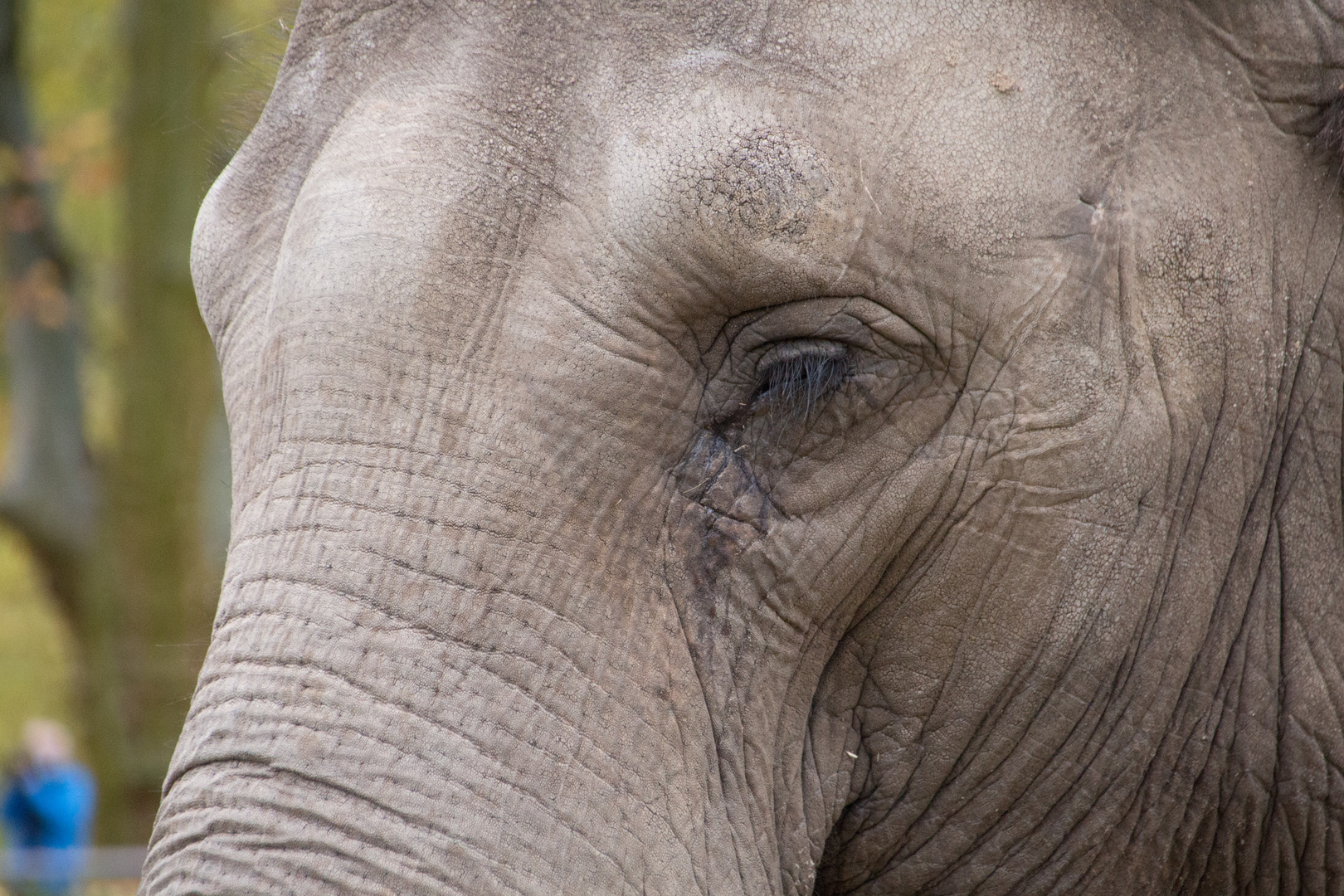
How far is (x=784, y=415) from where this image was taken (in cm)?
225

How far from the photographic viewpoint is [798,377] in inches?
88.4

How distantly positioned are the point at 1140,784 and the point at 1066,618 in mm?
330

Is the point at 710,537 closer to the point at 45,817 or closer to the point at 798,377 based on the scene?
the point at 798,377

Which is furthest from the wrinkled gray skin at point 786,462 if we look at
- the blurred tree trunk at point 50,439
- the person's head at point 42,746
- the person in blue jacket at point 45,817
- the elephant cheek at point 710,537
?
the blurred tree trunk at point 50,439

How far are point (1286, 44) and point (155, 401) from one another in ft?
35.4

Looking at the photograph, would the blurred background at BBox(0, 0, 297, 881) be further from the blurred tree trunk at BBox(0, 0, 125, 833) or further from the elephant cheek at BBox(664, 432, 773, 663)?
the elephant cheek at BBox(664, 432, 773, 663)

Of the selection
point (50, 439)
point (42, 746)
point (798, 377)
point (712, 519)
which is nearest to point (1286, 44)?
point (798, 377)

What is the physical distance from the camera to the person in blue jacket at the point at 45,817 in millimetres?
9570

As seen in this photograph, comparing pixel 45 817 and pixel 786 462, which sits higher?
pixel 786 462

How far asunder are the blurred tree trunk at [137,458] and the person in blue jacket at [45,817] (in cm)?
121

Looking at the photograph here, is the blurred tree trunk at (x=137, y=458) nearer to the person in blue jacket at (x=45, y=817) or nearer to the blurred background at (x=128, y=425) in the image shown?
the blurred background at (x=128, y=425)

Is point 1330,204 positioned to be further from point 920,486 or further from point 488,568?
point 488,568

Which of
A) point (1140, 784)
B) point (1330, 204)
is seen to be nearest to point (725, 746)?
point (1140, 784)

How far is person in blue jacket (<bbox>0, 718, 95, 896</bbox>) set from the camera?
9570mm
